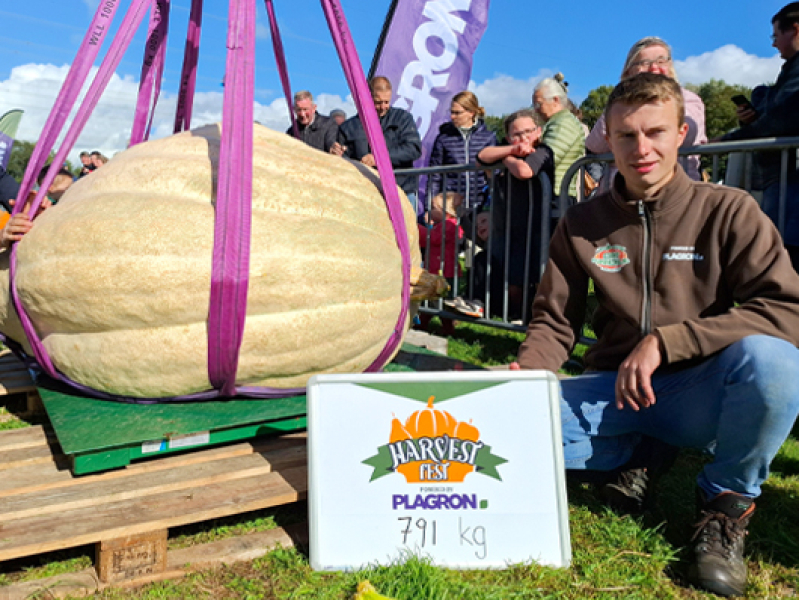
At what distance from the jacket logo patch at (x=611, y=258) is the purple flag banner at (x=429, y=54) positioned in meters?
6.37

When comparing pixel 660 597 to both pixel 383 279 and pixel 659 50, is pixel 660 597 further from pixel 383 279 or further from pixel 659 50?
pixel 659 50

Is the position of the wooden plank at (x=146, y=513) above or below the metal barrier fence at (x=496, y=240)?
below

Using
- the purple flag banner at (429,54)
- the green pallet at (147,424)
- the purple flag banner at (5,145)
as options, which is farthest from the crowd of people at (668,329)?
the purple flag banner at (429,54)

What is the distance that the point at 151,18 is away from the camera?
3.45m

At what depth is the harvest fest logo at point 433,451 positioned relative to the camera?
1.96 metres

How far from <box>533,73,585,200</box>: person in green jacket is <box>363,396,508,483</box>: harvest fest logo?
297 cm

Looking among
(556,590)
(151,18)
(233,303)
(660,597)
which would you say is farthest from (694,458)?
(151,18)

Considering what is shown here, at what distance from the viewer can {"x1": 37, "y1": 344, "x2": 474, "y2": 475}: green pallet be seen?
2.22 meters

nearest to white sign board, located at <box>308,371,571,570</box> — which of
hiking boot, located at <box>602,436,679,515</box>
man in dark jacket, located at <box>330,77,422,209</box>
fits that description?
hiking boot, located at <box>602,436,679,515</box>

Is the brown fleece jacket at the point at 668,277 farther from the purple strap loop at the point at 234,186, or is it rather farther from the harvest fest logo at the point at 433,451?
the purple strap loop at the point at 234,186

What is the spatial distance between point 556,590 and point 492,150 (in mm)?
3409

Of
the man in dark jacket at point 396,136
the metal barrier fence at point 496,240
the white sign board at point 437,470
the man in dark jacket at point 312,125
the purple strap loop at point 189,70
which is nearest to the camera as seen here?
the white sign board at point 437,470

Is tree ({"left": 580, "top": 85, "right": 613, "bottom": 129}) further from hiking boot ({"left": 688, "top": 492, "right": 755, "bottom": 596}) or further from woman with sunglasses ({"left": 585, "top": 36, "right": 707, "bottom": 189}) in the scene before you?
hiking boot ({"left": 688, "top": 492, "right": 755, "bottom": 596})

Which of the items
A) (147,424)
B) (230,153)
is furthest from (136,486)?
(230,153)
